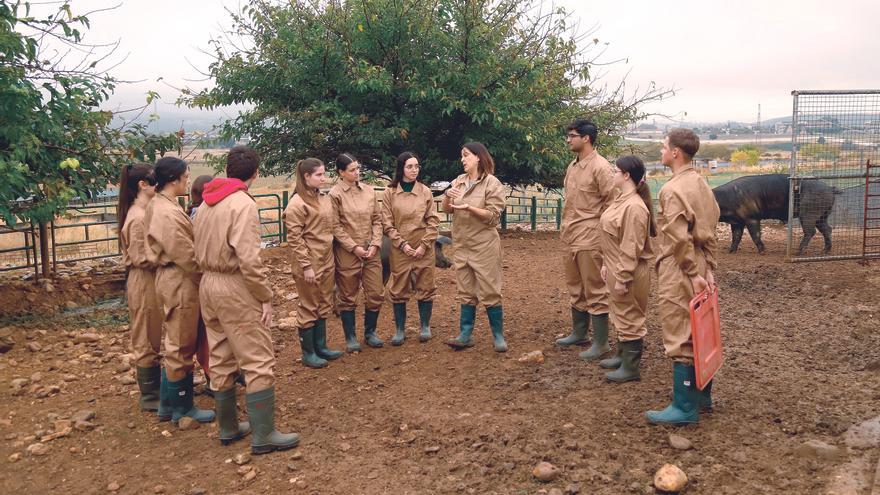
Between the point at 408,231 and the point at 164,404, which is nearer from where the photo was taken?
the point at 164,404

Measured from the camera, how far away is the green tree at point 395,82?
381 inches

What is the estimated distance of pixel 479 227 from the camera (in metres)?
5.89

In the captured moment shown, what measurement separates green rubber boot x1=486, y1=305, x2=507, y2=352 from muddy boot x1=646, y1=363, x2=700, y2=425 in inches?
72.7

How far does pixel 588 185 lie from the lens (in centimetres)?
582

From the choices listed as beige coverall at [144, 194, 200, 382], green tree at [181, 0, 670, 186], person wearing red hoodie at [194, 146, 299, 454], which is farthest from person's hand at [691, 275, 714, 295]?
green tree at [181, 0, 670, 186]

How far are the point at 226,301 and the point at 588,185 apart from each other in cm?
310

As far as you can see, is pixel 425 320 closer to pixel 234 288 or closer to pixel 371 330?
pixel 371 330

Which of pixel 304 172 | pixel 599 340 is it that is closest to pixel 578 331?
pixel 599 340

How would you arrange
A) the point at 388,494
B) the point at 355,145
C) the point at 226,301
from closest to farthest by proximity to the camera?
the point at 388,494, the point at 226,301, the point at 355,145

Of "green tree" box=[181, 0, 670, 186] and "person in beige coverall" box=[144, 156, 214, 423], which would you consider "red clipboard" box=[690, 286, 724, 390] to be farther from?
"green tree" box=[181, 0, 670, 186]

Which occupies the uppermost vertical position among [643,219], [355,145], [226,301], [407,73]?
[407,73]

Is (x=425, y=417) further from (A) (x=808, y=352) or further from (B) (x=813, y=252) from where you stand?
(B) (x=813, y=252)

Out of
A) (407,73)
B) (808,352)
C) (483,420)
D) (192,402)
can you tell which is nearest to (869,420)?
(808,352)

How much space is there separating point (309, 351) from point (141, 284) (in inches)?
60.5
